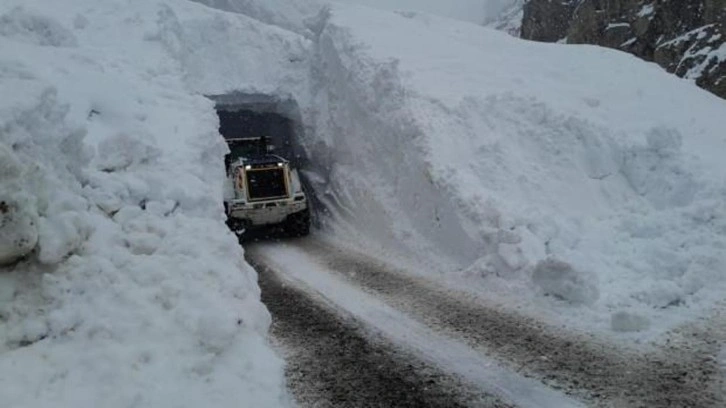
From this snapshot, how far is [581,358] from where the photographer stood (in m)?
5.56

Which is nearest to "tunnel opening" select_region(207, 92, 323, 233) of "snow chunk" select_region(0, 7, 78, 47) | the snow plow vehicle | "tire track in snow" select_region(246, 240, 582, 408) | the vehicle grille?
the snow plow vehicle

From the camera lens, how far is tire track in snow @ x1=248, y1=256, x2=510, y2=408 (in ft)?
16.0

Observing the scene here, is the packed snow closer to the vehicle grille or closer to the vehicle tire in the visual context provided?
the vehicle tire

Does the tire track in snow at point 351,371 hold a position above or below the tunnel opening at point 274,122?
below

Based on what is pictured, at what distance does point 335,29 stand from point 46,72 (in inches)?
361

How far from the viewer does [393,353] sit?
5.98 metres

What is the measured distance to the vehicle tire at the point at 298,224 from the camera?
1410 centimetres

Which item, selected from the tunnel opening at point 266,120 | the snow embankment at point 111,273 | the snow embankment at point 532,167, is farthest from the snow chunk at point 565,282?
the tunnel opening at point 266,120

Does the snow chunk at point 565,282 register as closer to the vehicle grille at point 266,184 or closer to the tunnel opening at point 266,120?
the vehicle grille at point 266,184

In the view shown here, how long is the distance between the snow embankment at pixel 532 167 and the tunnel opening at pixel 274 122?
93 centimetres

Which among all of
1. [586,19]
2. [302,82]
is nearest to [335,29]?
[302,82]

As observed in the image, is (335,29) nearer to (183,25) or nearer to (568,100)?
(183,25)

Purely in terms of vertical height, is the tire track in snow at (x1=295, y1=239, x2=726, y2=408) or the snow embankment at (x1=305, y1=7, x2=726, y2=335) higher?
the snow embankment at (x1=305, y1=7, x2=726, y2=335)

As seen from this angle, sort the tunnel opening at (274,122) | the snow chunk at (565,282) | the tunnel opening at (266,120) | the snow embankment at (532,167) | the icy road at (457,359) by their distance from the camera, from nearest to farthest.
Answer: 1. the icy road at (457,359)
2. the snow chunk at (565,282)
3. the snow embankment at (532,167)
4. the tunnel opening at (274,122)
5. the tunnel opening at (266,120)
